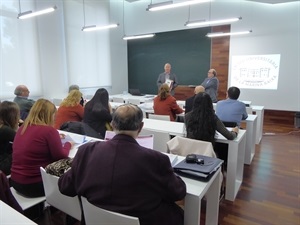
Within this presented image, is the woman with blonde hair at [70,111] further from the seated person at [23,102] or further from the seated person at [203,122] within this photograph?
the seated person at [203,122]

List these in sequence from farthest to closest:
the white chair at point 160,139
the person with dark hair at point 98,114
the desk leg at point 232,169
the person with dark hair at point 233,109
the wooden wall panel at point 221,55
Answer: the wooden wall panel at point 221,55 < the person with dark hair at point 233,109 < the person with dark hair at point 98,114 < the white chair at point 160,139 < the desk leg at point 232,169

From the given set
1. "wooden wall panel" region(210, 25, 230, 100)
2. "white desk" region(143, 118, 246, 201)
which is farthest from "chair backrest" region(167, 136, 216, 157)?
"wooden wall panel" region(210, 25, 230, 100)

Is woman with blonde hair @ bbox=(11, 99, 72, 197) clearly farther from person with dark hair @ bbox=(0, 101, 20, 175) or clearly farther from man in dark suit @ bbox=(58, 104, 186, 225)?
man in dark suit @ bbox=(58, 104, 186, 225)

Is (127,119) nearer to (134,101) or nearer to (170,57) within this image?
(134,101)

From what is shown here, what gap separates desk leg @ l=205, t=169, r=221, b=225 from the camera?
1890 mm

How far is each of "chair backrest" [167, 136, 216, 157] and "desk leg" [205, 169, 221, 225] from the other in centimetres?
28

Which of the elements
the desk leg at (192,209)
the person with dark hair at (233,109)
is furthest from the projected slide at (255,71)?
the desk leg at (192,209)

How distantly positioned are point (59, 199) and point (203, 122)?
1441 millimetres

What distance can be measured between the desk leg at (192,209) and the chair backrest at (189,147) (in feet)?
2.36

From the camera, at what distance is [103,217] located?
1.14 meters

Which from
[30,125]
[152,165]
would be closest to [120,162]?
[152,165]

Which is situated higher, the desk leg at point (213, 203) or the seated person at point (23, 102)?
the seated person at point (23, 102)

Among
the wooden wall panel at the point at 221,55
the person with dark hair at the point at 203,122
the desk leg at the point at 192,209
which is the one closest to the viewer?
the desk leg at the point at 192,209

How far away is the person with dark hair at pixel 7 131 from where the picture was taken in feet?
6.57
